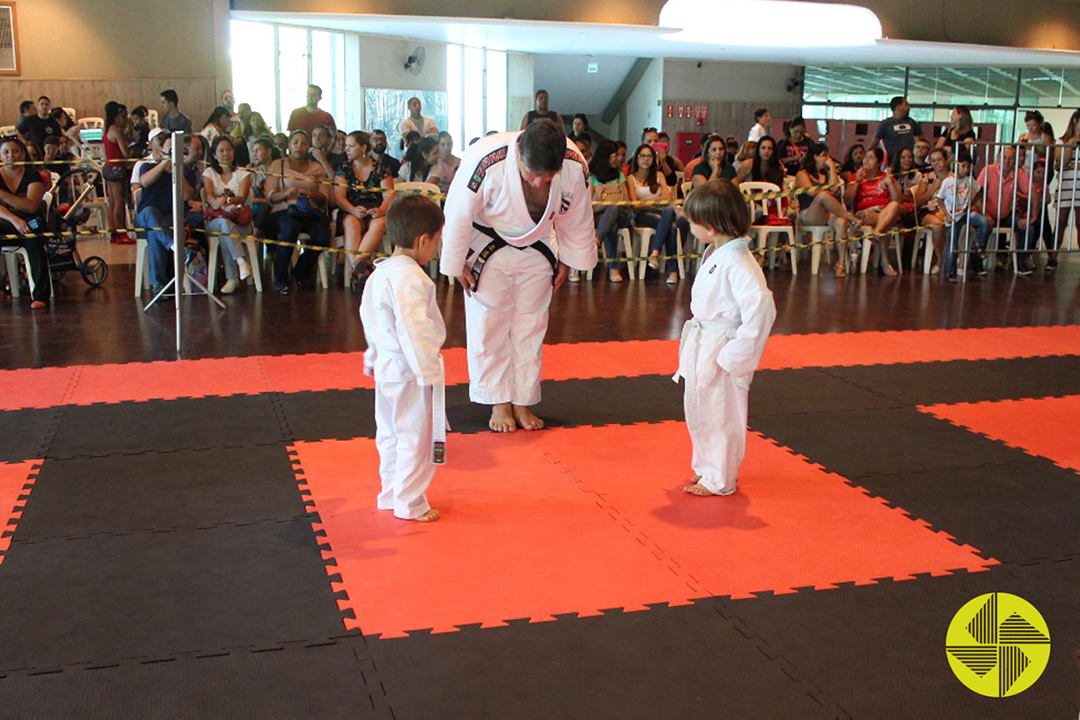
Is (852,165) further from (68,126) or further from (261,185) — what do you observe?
Answer: (68,126)

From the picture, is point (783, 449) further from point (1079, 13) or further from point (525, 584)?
point (1079, 13)

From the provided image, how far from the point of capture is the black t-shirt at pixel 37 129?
12.1 m

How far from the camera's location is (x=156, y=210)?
329 inches

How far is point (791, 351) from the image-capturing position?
21.4 ft

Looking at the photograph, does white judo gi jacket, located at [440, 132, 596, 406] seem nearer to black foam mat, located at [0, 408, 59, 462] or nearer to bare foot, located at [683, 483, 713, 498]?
bare foot, located at [683, 483, 713, 498]

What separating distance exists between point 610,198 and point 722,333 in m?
6.39

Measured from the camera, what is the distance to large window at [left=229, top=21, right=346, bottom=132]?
1402 centimetres

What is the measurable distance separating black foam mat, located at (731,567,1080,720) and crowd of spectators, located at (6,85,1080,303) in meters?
4.71

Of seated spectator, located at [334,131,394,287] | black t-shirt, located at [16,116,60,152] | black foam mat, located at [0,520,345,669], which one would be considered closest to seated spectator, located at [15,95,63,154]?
black t-shirt, located at [16,116,60,152]

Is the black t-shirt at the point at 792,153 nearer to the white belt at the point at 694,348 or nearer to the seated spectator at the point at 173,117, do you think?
the seated spectator at the point at 173,117

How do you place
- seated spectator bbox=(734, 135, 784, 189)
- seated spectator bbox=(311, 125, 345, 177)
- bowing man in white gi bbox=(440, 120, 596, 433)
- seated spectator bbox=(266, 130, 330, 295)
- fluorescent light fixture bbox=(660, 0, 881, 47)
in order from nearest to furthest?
bowing man in white gi bbox=(440, 120, 596, 433), seated spectator bbox=(266, 130, 330, 295), seated spectator bbox=(311, 125, 345, 177), seated spectator bbox=(734, 135, 784, 189), fluorescent light fixture bbox=(660, 0, 881, 47)

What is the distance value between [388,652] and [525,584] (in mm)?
546

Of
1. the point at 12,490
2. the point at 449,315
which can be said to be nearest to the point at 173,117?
the point at 449,315

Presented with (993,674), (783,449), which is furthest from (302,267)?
(993,674)
